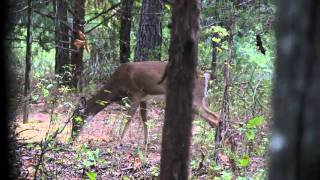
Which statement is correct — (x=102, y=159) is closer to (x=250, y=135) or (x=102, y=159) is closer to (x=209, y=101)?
(x=250, y=135)

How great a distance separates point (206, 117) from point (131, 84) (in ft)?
7.75

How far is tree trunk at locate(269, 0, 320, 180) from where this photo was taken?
148 centimetres

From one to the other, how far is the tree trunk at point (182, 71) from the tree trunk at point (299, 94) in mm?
2532

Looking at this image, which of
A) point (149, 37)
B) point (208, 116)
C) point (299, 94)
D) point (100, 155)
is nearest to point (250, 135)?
point (100, 155)

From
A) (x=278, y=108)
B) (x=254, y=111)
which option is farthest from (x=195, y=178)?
(x=278, y=108)

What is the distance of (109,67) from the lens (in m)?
16.4

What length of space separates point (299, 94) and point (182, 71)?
8.54 ft

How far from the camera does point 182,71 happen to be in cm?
409

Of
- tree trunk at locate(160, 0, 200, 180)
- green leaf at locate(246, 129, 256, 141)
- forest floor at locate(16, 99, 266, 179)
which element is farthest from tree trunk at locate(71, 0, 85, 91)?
tree trunk at locate(160, 0, 200, 180)

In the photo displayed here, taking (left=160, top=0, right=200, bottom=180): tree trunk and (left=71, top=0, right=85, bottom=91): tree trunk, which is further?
(left=71, top=0, right=85, bottom=91): tree trunk

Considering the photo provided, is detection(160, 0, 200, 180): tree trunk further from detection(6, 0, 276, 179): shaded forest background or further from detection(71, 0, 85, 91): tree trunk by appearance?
detection(71, 0, 85, 91): tree trunk

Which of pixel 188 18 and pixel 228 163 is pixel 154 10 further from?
pixel 188 18

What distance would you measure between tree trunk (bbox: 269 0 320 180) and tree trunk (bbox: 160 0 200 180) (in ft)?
8.31

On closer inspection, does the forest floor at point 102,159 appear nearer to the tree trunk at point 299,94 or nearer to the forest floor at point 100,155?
the forest floor at point 100,155
